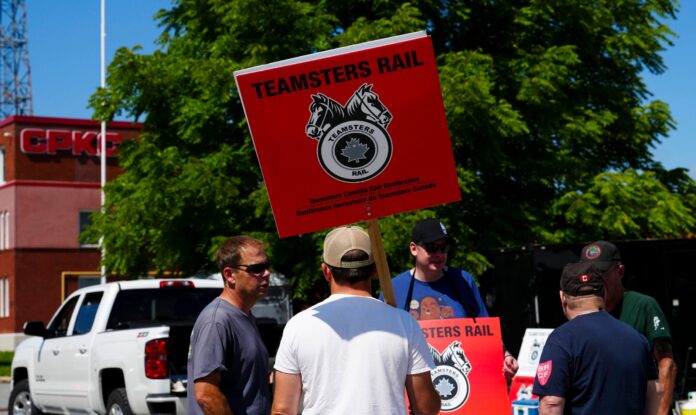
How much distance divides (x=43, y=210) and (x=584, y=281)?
46.7 meters

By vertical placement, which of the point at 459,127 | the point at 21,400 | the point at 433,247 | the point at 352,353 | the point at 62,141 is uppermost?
the point at 62,141

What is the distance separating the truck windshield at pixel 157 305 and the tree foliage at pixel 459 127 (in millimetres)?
7138

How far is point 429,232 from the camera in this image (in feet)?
20.9

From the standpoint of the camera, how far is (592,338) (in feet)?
15.4

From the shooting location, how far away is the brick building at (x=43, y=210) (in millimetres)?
48219

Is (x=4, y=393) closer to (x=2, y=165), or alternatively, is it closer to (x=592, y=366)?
(x=592, y=366)

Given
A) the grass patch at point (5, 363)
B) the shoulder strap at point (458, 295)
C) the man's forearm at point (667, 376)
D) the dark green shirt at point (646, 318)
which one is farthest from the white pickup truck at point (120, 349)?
the grass patch at point (5, 363)

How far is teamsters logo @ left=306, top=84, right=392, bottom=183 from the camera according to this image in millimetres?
4879

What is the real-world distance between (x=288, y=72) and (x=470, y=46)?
19.6 metres

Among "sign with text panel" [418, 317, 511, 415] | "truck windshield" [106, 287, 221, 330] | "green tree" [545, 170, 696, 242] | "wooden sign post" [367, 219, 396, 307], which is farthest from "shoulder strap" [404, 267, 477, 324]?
"green tree" [545, 170, 696, 242]

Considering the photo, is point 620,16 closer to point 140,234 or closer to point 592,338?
point 140,234

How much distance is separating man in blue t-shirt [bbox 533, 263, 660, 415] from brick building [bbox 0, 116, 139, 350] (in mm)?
44202

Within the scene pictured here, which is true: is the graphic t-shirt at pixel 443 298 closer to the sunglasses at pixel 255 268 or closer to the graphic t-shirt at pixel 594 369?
the sunglasses at pixel 255 268

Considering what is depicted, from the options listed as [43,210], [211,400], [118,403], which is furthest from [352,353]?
[43,210]
